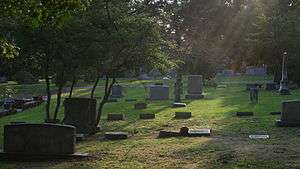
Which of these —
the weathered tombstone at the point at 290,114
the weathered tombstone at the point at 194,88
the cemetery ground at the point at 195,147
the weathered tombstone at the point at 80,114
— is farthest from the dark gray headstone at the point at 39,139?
the weathered tombstone at the point at 194,88

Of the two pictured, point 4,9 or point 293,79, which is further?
point 293,79

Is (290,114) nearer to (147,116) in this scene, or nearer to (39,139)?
(147,116)

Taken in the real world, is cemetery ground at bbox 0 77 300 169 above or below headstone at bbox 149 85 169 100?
below

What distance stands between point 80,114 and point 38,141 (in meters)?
6.12

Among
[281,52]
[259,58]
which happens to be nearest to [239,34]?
[259,58]

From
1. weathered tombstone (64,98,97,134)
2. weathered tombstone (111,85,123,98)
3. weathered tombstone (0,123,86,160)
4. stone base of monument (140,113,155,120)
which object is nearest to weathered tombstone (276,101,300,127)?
stone base of monument (140,113,155,120)

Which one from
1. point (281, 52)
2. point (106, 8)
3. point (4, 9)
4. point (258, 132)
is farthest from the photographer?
point (281, 52)

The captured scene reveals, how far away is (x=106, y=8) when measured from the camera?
18281mm

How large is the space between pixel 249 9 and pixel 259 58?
1115cm

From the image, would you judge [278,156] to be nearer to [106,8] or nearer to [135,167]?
[135,167]

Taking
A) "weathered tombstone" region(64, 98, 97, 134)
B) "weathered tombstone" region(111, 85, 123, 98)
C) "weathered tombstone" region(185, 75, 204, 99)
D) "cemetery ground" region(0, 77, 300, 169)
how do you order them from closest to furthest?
"cemetery ground" region(0, 77, 300, 169) < "weathered tombstone" region(64, 98, 97, 134) < "weathered tombstone" region(185, 75, 204, 99) < "weathered tombstone" region(111, 85, 123, 98)

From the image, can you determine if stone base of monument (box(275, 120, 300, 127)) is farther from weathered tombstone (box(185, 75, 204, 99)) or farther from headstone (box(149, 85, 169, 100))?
headstone (box(149, 85, 169, 100))

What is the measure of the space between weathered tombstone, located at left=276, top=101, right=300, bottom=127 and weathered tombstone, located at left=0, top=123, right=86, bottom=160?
8.22 metres

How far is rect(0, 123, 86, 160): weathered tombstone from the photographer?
41.7 feet
